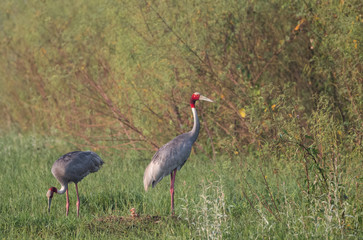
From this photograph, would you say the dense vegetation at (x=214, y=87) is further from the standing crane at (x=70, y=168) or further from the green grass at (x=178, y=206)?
the standing crane at (x=70, y=168)

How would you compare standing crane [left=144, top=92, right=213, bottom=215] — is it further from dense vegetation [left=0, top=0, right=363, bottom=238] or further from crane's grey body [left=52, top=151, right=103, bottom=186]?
crane's grey body [left=52, top=151, right=103, bottom=186]

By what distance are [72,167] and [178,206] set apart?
1.55 meters

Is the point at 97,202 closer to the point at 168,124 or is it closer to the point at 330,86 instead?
the point at 168,124

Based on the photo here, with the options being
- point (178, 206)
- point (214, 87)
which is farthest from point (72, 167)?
point (214, 87)

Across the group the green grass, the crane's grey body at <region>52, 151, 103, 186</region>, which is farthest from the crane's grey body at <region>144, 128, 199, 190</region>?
the crane's grey body at <region>52, 151, 103, 186</region>

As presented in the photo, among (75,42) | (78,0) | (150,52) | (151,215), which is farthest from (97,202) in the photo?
(78,0)

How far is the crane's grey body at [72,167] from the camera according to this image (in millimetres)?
7148

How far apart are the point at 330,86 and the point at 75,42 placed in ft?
21.7

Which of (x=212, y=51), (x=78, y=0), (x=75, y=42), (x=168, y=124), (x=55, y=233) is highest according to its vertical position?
(x=78, y=0)

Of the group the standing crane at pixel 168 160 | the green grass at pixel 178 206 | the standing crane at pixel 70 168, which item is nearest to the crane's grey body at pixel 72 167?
the standing crane at pixel 70 168

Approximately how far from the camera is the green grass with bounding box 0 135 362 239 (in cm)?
508

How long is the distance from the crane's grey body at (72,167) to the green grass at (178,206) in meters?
0.32

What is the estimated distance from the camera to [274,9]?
9578mm

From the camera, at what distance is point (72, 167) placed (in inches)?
282
